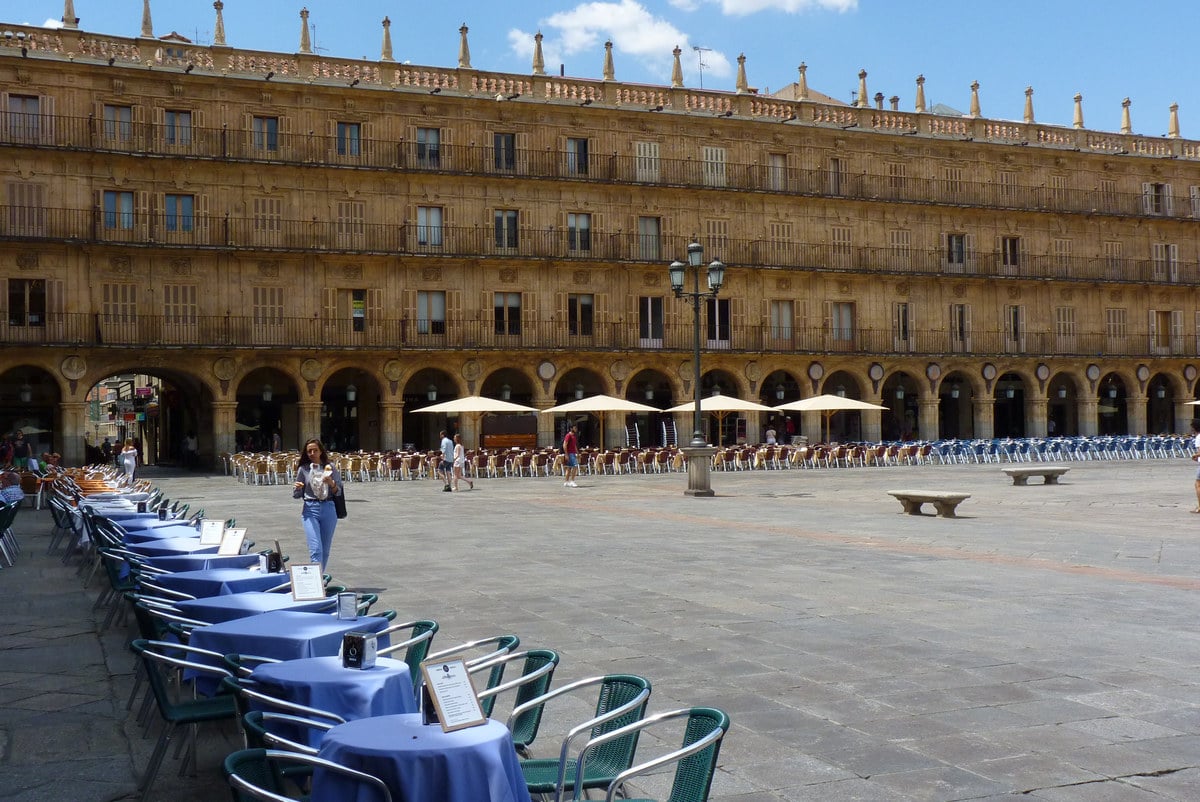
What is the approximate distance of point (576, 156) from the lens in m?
38.7

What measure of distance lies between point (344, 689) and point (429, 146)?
34098mm

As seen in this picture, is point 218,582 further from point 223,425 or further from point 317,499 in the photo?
point 223,425

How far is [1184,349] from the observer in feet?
154

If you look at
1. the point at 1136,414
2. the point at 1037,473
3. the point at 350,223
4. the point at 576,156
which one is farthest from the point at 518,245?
the point at 1136,414

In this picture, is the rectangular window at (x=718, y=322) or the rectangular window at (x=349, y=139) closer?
the rectangular window at (x=349, y=139)

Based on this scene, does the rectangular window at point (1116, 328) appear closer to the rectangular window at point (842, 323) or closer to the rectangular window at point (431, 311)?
the rectangular window at point (842, 323)

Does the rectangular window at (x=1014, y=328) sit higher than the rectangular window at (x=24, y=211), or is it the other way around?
the rectangular window at (x=24, y=211)

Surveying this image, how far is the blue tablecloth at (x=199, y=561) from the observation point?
8.53 m

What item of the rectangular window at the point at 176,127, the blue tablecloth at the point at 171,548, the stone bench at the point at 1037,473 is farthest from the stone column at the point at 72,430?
the blue tablecloth at the point at 171,548

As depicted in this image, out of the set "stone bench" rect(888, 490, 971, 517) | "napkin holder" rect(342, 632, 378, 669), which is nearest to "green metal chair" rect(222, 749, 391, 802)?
"napkin holder" rect(342, 632, 378, 669)

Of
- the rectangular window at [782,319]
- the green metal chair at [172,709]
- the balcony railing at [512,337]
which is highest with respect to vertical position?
the rectangular window at [782,319]

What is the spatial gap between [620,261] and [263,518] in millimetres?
22316

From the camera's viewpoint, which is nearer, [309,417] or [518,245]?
[309,417]

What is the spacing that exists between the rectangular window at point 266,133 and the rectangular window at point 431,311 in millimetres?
6273
